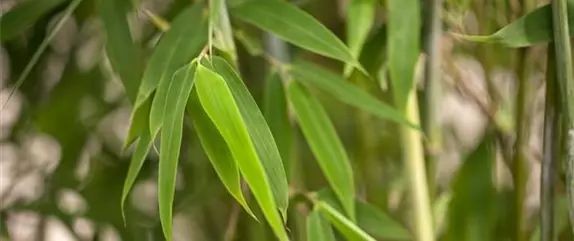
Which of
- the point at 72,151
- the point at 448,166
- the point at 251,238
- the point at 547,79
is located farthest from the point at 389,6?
the point at 448,166

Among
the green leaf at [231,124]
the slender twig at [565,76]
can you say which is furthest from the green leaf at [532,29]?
the green leaf at [231,124]

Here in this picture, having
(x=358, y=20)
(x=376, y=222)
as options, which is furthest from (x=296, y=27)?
(x=376, y=222)

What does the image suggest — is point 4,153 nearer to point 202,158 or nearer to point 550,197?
point 202,158

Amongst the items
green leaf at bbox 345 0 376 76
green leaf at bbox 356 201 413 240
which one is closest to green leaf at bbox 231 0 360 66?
green leaf at bbox 345 0 376 76

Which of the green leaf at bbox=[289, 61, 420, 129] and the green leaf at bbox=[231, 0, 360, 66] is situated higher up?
the green leaf at bbox=[231, 0, 360, 66]

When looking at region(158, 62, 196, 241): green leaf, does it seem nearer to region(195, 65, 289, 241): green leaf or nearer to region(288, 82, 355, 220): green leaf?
region(195, 65, 289, 241): green leaf

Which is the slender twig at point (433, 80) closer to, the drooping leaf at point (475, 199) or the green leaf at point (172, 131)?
the drooping leaf at point (475, 199)
